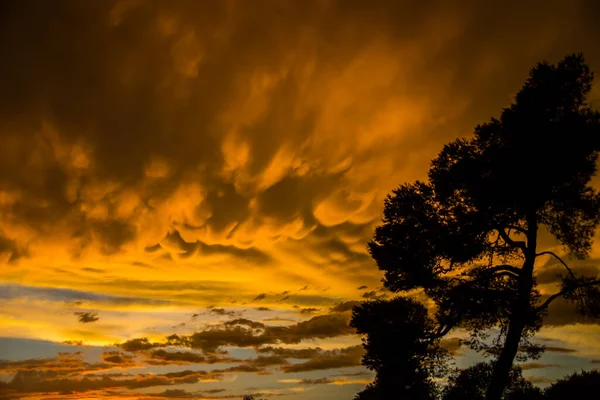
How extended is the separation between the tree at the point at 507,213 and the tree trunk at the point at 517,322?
4cm

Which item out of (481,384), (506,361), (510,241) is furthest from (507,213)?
(481,384)

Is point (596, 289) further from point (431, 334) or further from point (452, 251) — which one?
point (431, 334)

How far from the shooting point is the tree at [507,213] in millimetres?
19516

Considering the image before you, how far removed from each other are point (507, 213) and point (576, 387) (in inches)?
360

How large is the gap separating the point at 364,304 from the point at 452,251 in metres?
8.79

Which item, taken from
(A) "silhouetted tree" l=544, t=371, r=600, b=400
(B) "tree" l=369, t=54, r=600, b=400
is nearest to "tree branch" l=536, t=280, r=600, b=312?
(B) "tree" l=369, t=54, r=600, b=400

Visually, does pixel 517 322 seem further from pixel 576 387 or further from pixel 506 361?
pixel 576 387

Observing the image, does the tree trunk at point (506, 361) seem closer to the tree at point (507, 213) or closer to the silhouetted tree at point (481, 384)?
the tree at point (507, 213)

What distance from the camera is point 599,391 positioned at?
20.2 metres

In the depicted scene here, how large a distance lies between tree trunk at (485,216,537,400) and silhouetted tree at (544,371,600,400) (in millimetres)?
4265

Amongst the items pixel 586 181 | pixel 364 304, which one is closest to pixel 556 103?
pixel 586 181

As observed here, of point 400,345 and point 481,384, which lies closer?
point 400,345

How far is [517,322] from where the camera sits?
19.6m

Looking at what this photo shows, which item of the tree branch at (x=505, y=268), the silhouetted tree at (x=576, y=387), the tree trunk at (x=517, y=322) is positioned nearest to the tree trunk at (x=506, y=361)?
the tree trunk at (x=517, y=322)
